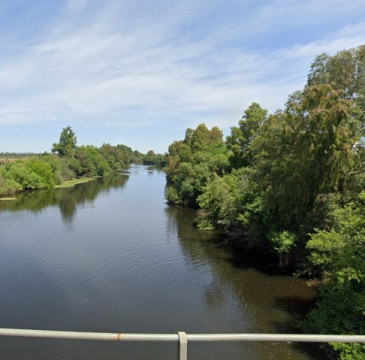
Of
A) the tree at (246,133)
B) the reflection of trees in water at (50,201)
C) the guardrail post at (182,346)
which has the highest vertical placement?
the tree at (246,133)

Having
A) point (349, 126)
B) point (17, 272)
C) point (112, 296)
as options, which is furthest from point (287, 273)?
point (17, 272)

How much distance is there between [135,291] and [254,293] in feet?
24.4

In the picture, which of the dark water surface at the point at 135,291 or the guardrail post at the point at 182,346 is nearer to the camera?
the guardrail post at the point at 182,346

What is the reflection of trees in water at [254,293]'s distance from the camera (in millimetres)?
15961

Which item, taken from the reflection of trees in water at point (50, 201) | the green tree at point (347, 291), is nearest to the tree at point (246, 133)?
the reflection of trees in water at point (50, 201)

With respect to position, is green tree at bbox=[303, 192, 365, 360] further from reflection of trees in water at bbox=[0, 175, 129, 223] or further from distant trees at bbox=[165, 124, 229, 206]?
reflection of trees in water at bbox=[0, 175, 129, 223]

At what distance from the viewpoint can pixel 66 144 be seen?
113 m

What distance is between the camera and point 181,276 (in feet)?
75.4

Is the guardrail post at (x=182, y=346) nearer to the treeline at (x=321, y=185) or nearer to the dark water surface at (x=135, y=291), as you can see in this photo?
the treeline at (x=321, y=185)

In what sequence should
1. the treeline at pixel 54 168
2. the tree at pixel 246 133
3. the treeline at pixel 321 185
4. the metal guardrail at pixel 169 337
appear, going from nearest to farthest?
the metal guardrail at pixel 169 337, the treeline at pixel 321 185, the tree at pixel 246 133, the treeline at pixel 54 168

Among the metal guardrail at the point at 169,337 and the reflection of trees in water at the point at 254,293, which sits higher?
the metal guardrail at the point at 169,337

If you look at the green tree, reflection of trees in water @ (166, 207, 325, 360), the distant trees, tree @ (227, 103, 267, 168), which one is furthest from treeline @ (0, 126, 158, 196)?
the green tree

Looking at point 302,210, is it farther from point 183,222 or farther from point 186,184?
point 186,184

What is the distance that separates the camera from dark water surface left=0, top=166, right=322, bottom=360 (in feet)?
48.0
